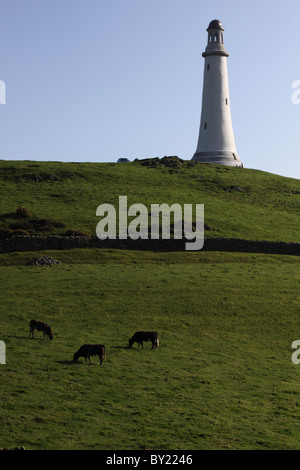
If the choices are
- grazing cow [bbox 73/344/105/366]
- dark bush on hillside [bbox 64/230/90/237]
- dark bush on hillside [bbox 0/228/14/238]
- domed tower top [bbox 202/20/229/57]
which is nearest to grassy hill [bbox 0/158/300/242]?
dark bush on hillside [bbox 64/230/90/237]

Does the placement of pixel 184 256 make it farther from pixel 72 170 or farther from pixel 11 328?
pixel 72 170

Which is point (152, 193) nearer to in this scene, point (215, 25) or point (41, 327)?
point (215, 25)

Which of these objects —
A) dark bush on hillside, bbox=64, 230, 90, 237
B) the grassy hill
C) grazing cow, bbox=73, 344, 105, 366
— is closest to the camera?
grazing cow, bbox=73, 344, 105, 366

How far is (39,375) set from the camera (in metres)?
26.9

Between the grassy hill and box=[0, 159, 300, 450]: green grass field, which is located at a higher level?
the grassy hill

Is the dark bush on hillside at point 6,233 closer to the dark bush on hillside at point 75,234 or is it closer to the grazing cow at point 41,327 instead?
the dark bush on hillside at point 75,234

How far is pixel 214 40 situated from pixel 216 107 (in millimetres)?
12003

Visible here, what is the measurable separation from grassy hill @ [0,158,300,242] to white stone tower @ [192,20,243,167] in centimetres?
575

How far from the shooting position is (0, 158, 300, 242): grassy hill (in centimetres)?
6881

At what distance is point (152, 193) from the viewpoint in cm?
8338

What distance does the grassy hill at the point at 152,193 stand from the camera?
68812mm

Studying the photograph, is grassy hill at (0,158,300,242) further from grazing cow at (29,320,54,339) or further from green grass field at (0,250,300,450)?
grazing cow at (29,320,54,339)

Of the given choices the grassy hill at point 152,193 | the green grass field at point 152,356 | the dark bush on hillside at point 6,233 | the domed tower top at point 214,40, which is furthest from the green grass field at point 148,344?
the domed tower top at point 214,40

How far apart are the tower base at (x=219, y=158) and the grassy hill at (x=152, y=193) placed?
171 inches
